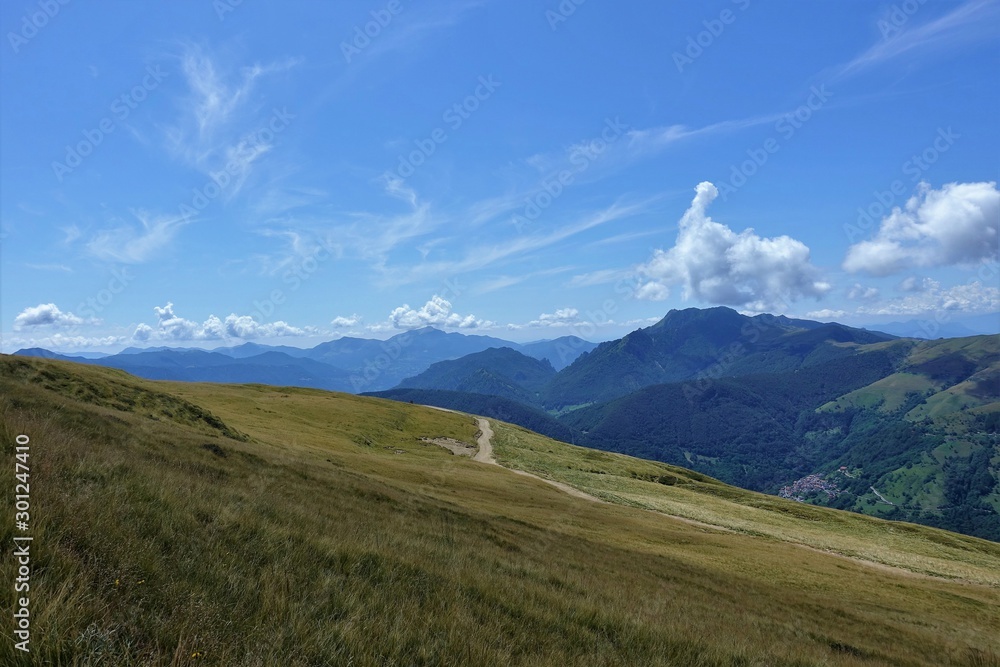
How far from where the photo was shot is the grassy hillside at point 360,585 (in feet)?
16.6

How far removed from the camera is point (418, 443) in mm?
90125

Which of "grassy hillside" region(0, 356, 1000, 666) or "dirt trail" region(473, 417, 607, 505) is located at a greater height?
"grassy hillside" region(0, 356, 1000, 666)

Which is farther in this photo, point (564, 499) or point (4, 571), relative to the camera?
point (564, 499)

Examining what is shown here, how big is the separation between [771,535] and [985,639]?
28.8m

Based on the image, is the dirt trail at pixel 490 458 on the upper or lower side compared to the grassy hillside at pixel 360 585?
lower

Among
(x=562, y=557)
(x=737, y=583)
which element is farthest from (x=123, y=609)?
(x=737, y=583)

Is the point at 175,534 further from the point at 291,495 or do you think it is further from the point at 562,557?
the point at 562,557

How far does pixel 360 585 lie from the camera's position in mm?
7449

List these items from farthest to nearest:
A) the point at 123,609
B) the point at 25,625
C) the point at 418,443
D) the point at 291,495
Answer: the point at 418,443, the point at 291,495, the point at 123,609, the point at 25,625

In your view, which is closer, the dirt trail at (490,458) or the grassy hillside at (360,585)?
the grassy hillside at (360,585)

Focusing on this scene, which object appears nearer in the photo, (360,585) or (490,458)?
(360,585)

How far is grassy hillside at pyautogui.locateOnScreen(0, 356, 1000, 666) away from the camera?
507cm

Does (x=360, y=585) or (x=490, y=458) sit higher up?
(x=360, y=585)

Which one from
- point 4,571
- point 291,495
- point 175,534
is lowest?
point 291,495
